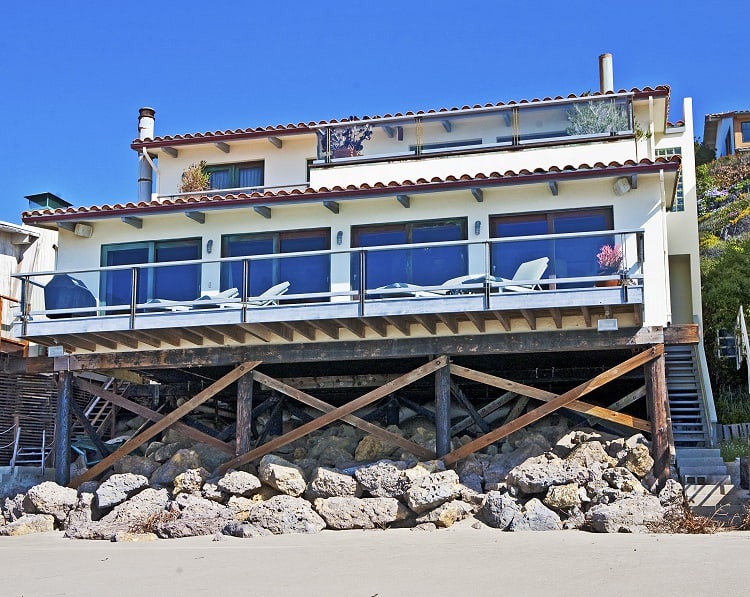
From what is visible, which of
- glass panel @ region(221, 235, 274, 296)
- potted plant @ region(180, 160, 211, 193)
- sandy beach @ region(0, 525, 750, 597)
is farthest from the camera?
potted plant @ region(180, 160, 211, 193)

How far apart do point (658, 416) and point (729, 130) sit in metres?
28.4

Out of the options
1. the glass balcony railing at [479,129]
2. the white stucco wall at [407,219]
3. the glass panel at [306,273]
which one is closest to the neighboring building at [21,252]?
the white stucco wall at [407,219]

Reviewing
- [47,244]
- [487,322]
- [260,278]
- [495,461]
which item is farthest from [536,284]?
[47,244]

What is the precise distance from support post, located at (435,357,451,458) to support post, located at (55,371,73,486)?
20.6ft

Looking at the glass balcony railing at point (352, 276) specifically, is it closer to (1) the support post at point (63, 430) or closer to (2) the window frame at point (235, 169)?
(1) the support post at point (63, 430)

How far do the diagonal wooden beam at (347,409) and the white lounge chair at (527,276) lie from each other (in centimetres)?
173

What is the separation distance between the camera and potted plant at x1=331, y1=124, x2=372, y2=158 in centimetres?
1903

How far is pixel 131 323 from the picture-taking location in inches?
671

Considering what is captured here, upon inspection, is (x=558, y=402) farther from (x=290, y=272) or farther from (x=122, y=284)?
(x=122, y=284)

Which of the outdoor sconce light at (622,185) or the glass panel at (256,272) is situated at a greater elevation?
the outdoor sconce light at (622,185)

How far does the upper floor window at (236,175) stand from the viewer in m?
22.6

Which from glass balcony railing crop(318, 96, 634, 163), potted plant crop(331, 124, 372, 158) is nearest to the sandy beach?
glass balcony railing crop(318, 96, 634, 163)

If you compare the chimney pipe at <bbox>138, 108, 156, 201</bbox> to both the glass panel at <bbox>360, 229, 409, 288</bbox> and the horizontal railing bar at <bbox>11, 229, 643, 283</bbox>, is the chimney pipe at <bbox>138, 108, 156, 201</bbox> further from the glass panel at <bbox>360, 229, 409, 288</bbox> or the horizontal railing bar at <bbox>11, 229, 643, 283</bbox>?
the glass panel at <bbox>360, 229, 409, 288</bbox>

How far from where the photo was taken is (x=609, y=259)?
15406 millimetres
